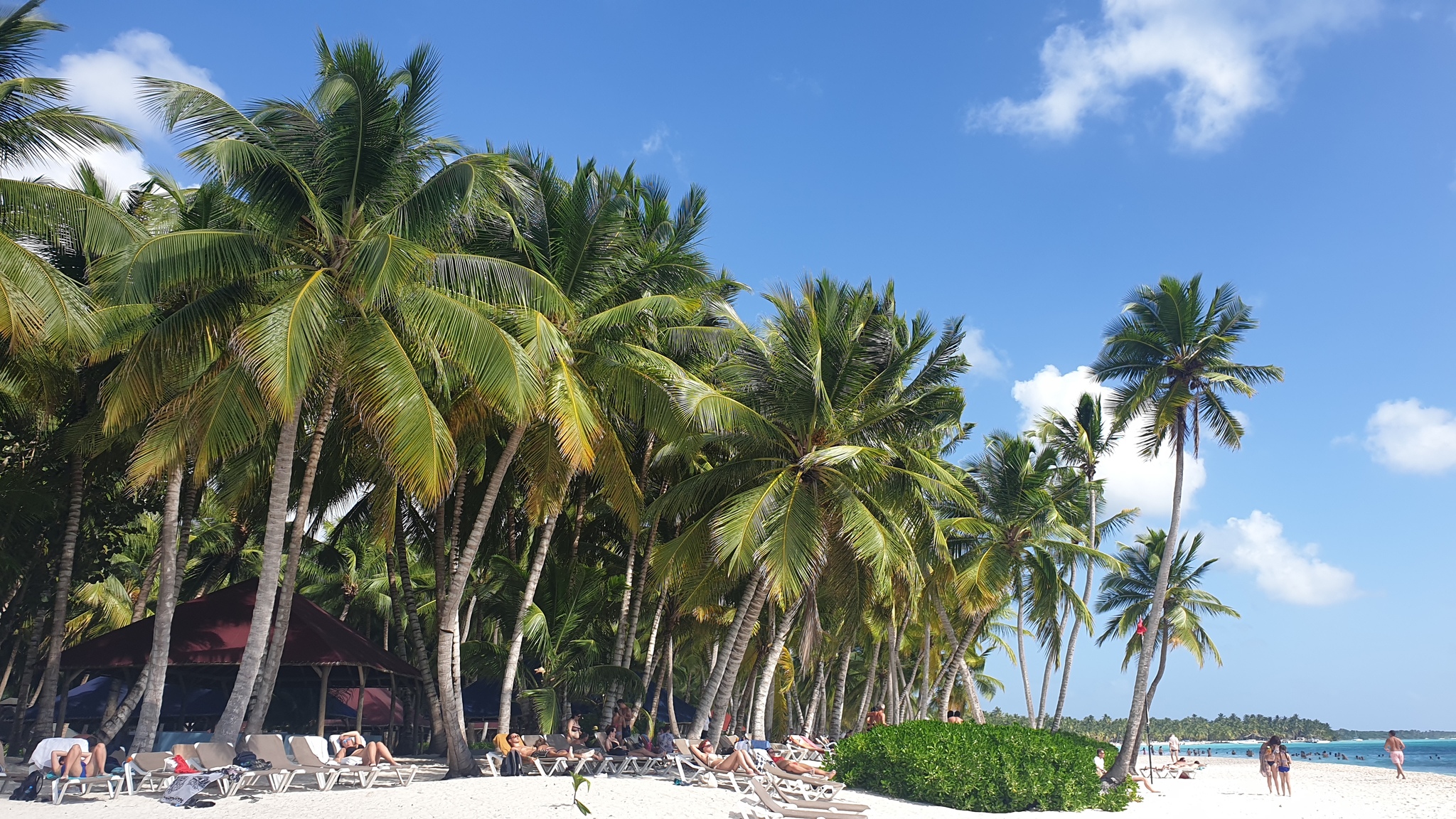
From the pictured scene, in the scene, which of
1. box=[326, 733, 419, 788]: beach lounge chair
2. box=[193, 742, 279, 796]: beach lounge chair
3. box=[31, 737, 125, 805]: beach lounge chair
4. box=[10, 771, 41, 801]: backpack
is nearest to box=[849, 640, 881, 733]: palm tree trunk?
box=[326, 733, 419, 788]: beach lounge chair

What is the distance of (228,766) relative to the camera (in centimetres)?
1138

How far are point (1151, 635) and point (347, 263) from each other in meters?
18.4

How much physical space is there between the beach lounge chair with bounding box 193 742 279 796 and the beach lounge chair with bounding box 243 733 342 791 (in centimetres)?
10

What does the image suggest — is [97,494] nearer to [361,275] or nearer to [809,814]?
[361,275]

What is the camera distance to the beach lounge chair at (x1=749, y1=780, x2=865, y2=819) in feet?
35.3

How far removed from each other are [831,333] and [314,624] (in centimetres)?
1061

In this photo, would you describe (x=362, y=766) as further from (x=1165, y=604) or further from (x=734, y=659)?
(x=1165, y=604)

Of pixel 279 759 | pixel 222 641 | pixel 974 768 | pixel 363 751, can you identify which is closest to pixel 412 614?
pixel 222 641

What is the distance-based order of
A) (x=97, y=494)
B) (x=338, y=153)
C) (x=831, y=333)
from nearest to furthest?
(x=338, y=153), (x=831, y=333), (x=97, y=494)

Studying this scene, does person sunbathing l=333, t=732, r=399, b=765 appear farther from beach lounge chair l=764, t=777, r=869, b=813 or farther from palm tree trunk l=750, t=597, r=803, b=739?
palm tree trunk l=750, t=597, r=803, b=739

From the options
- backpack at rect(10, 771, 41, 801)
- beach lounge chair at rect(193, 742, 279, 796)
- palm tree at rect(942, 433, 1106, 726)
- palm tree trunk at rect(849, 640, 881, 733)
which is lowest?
backpack at rect(10, 771, 41, 801)

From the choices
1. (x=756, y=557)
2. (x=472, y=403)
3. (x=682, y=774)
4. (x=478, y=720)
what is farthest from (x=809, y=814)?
(x=478, y=720)

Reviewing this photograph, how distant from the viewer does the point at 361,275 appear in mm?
12242

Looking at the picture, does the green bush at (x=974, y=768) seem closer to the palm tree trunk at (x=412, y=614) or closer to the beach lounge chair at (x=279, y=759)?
the palm tree trunk at (x=412, y=614)
